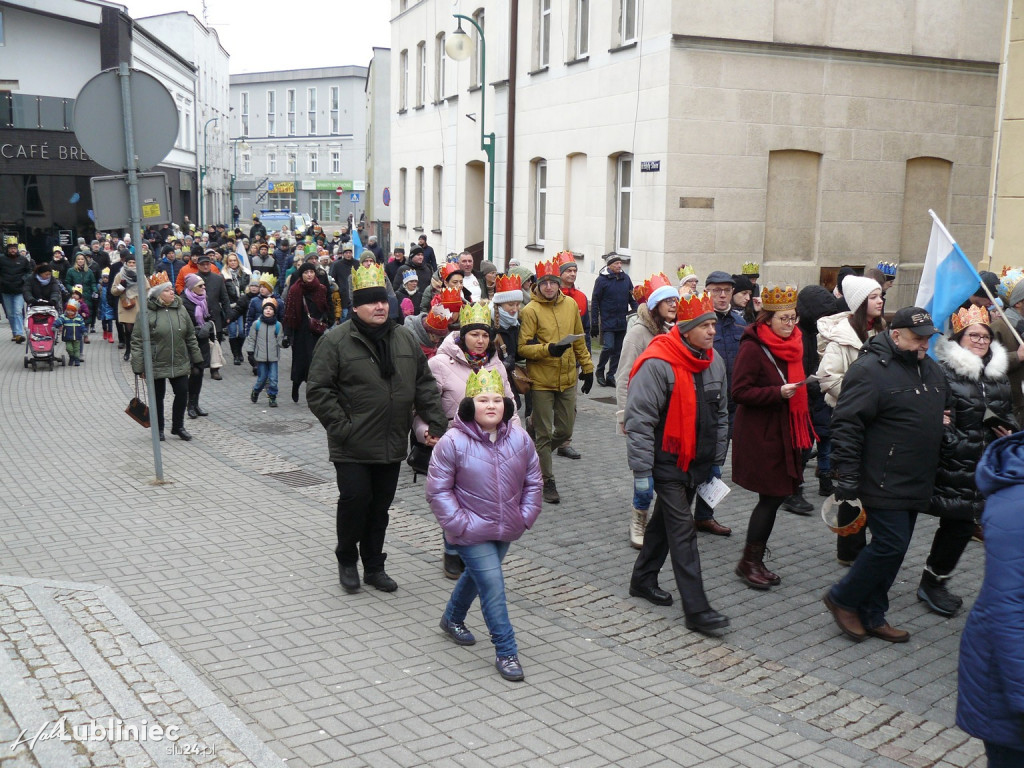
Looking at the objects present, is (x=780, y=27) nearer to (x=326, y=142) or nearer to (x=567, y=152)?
(x=567, y=152)

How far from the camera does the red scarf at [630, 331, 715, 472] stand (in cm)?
619

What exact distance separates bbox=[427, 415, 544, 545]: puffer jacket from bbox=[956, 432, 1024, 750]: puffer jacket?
99.4 inches

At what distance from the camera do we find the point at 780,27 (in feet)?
56.9

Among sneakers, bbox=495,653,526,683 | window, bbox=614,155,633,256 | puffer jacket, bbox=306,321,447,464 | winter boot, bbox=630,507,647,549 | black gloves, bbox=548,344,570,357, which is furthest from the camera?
window, bbox=614,155,633,256

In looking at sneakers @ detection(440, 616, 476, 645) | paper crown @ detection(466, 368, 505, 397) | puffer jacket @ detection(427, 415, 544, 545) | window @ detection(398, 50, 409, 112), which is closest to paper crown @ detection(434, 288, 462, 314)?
paper crown @ detection(466, 368, 505, 397)

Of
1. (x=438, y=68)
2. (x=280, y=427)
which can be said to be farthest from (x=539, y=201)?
(x=280, y=427)

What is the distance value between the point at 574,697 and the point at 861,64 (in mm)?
15475

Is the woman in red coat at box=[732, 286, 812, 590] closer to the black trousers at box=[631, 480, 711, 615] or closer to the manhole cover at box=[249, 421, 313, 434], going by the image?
the black trousers at box=[631, 480, 711, 615]

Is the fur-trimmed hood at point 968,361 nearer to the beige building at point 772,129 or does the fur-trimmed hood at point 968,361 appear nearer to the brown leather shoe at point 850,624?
the brown leather shoe at point 850,624

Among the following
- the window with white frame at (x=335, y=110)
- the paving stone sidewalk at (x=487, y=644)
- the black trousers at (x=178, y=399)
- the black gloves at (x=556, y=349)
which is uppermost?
the window with white frame at (x=335, y=110)

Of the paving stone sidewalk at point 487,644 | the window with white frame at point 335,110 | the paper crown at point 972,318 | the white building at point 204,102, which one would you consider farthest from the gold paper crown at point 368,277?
the window with white frame at point 335,110

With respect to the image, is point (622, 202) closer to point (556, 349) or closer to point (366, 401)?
point (556, 349)

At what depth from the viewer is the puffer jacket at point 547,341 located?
29.9 feet

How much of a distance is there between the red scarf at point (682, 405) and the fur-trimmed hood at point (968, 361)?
154 centimetres
